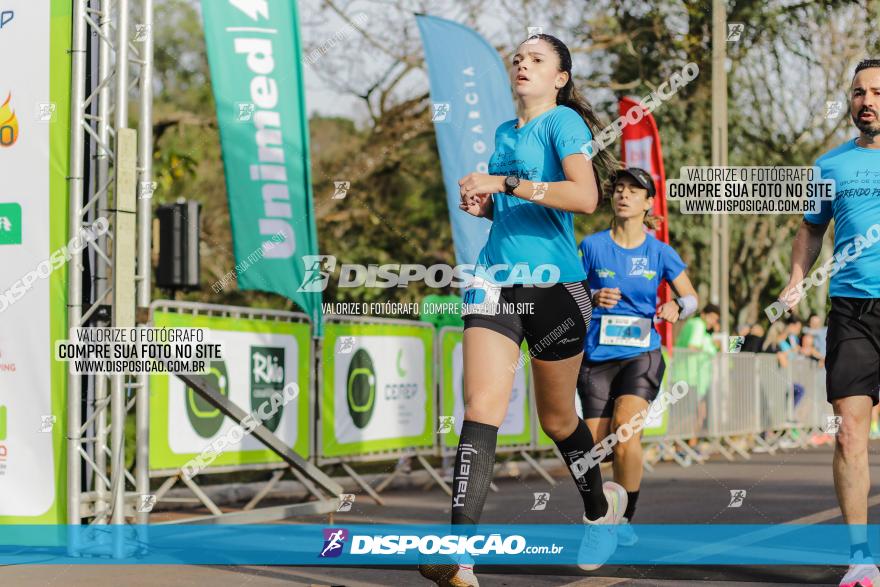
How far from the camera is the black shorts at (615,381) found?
7207mm

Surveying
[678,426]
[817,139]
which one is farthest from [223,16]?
[817,139]

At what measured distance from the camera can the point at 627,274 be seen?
7387mm

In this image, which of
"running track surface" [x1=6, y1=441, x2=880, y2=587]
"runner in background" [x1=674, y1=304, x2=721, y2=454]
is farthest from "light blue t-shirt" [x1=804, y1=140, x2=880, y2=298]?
"runner in background" [x1=674, y1=304, x2=721, y2=454]

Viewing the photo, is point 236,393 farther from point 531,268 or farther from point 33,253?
point 531,268

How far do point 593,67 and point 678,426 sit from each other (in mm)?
8308

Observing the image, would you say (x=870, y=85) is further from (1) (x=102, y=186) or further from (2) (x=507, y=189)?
(1) (x=102, y=186)

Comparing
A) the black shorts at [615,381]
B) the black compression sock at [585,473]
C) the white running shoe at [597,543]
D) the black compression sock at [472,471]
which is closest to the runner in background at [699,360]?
the black shorts at [615,381]

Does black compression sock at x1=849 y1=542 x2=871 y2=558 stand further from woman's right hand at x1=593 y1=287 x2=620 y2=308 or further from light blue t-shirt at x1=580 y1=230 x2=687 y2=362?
woman's right hand at x1=593 y1=287 x2=620 y2=308

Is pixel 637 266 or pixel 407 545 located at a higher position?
pixel 637 266

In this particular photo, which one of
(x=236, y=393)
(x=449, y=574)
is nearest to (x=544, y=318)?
(x=449, y=574)

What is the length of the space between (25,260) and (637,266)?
11.2 ft

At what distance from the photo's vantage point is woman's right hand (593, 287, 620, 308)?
7.27 metres

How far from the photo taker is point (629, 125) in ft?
46.8

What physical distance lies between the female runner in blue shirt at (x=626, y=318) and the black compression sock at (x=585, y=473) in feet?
3.77
